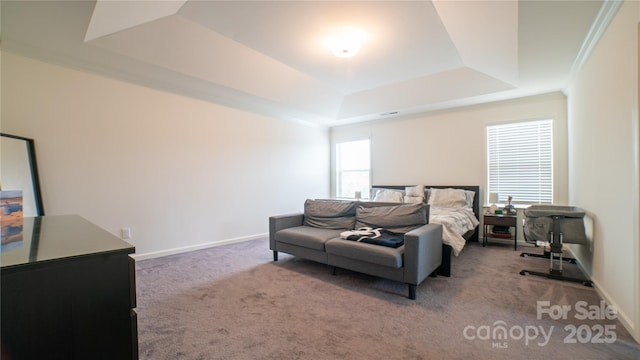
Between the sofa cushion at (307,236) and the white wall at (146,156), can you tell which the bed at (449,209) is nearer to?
the sofa cushion at (307,236)

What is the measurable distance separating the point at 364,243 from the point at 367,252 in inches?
6.6

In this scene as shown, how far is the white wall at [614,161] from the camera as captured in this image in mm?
1895

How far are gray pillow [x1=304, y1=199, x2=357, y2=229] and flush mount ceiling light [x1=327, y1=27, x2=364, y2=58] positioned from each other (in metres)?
2.01

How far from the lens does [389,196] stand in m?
5.40

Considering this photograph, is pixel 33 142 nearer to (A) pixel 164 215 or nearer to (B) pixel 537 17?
(A) pixel 164 215

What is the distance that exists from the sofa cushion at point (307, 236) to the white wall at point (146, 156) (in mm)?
1620

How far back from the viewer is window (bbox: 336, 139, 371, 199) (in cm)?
650

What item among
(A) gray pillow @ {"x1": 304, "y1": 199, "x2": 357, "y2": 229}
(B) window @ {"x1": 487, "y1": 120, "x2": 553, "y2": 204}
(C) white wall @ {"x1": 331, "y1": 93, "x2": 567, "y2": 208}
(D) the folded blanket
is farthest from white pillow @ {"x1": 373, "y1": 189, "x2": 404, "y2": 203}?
(D) the folded blanket

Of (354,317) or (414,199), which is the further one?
(414,199)

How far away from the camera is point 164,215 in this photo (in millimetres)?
3916

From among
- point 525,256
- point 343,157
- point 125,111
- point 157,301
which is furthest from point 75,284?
point 343,157

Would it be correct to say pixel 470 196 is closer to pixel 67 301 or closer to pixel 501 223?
pixel 501 223

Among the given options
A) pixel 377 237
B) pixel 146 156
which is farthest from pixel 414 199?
pixel 146 156

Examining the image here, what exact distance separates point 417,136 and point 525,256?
2900mm
